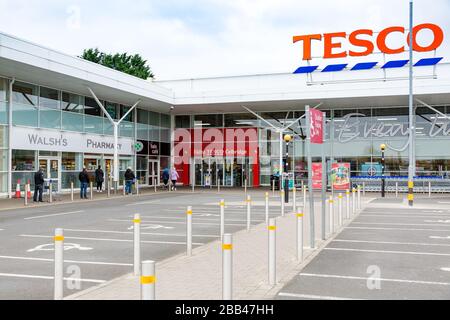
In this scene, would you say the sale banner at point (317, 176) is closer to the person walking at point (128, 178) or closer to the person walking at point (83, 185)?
the person walking at point (128, 178)

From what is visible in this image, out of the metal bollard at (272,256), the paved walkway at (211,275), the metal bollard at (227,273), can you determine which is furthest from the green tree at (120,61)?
the metal bollard at (227,273)

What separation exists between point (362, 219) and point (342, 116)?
2223cm

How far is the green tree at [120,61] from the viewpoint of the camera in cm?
6544

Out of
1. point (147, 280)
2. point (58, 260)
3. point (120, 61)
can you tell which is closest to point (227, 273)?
point (147, 280)

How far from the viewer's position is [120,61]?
6656 centimetres

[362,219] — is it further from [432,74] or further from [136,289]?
[432,74]

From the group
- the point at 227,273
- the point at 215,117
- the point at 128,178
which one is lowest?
the point at 227,273

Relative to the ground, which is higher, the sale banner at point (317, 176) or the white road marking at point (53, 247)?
the sale banner at point (317, 176)

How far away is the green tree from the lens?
6544cm

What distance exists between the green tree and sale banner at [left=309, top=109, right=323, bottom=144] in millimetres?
56687

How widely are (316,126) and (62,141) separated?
2115cm

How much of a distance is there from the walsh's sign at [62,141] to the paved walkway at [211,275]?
18.0 m

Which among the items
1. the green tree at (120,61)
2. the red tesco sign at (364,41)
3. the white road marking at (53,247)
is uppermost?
the green tree at (120,61)

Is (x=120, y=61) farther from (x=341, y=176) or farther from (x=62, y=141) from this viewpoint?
(x=341, y=176)
